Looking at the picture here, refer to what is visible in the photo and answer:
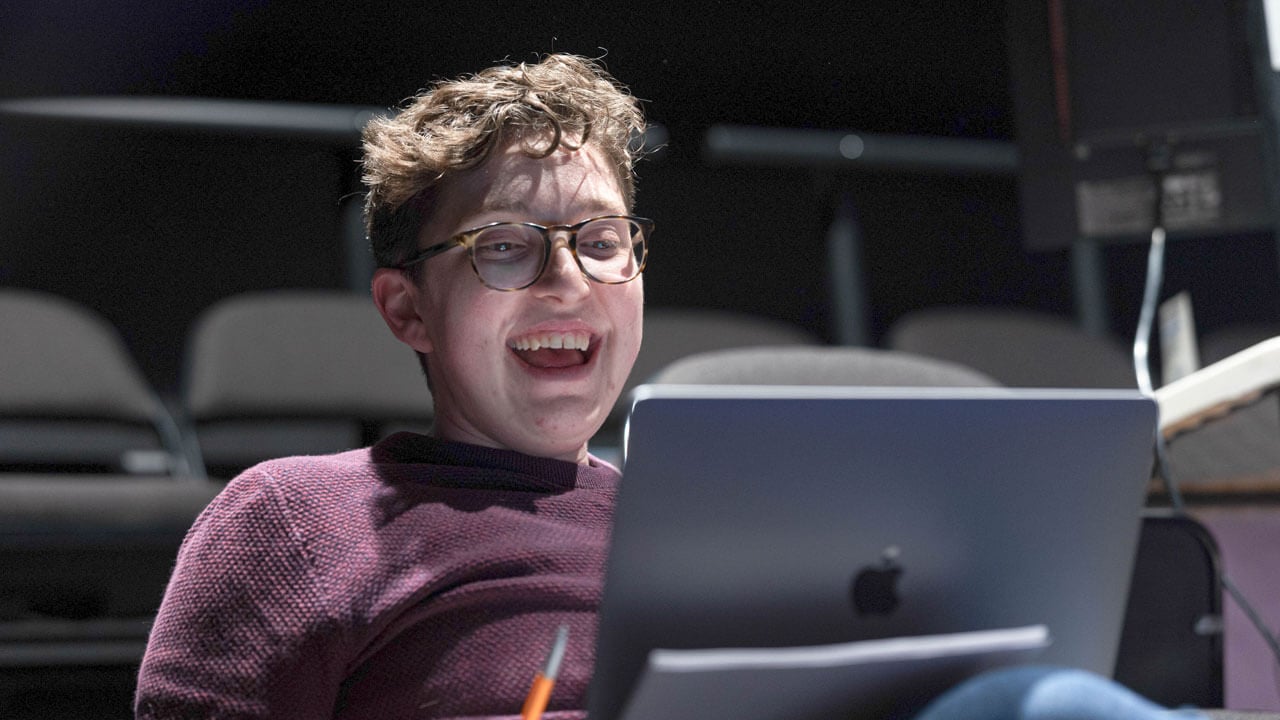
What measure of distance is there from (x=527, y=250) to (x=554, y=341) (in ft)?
0.25

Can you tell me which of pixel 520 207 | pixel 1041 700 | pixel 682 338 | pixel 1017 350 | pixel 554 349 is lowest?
pixel 1017 350

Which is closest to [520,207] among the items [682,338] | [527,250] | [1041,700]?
[527,250]

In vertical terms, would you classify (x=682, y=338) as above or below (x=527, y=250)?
below

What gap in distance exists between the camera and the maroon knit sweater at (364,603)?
32.6 inches

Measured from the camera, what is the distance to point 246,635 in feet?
2.72

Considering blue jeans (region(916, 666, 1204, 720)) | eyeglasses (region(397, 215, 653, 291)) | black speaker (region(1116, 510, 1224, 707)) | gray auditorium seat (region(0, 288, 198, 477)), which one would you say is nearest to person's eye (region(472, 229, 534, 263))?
eyeglasses (region(397, 215, 653, 291))

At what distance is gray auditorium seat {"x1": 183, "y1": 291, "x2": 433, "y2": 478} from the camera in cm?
280

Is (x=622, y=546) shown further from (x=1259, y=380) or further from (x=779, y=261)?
(x=779, y=261)

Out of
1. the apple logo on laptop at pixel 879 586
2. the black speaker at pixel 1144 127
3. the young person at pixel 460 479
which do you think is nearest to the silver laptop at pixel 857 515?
the apple logo on laptop at pixel 879 586

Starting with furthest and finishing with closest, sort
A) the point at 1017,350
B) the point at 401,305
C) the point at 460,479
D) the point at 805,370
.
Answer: the point at 1017,350 < the point at 805,370 < the point at 401,305 < the point at 460,479

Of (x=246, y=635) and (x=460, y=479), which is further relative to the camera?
(x=460, y=479)

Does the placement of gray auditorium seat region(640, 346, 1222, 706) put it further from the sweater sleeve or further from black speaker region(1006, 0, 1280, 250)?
the sweater sleeve

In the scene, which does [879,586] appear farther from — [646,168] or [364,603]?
[646,168]

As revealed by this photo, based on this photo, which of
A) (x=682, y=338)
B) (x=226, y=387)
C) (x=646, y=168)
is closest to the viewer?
(x=646, y=168)
